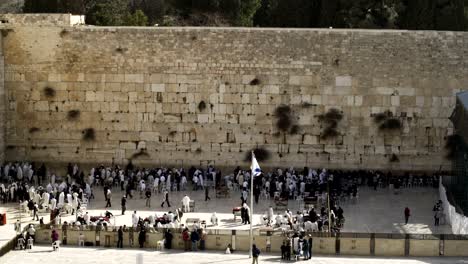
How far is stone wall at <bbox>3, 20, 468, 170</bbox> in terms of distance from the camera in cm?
3195

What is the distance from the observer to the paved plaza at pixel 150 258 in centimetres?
2333

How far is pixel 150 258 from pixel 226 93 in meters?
9.69

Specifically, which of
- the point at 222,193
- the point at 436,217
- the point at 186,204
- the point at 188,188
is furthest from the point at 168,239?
the point at 436,217

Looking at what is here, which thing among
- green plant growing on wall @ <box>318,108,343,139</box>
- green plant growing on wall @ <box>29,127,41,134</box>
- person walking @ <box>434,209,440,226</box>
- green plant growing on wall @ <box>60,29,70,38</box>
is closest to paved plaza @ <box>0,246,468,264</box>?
person walking @ <box>434,209,440,226</box>

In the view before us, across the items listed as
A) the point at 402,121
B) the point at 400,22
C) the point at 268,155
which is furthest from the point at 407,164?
the point at 400,22

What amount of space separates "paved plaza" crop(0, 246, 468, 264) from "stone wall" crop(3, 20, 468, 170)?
865cm

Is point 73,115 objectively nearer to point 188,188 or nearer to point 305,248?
point 188,188

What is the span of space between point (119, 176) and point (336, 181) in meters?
6.13

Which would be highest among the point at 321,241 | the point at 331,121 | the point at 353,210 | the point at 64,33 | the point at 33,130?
the point at 64,33

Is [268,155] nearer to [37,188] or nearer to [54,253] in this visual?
[37,188]

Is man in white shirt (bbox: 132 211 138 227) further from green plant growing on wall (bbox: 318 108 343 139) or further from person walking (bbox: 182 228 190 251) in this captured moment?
green plant growing on wall (bbox: 318 108 343 139)

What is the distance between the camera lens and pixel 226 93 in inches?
1275

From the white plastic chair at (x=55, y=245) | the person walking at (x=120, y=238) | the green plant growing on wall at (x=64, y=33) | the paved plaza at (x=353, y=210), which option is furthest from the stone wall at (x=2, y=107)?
the person walking at (x=120, y=238)

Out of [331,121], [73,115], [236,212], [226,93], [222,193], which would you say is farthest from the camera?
[73,115]
